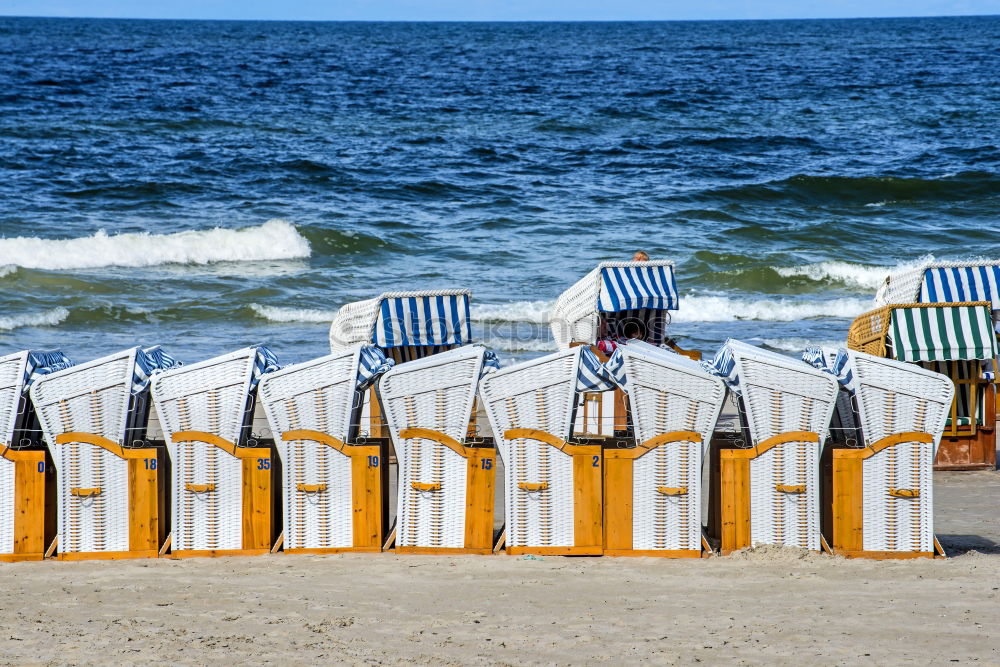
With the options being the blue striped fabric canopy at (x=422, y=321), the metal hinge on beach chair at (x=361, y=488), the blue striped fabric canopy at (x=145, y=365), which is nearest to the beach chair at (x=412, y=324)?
the blue striped fabric canopy at (x=422, y=321)

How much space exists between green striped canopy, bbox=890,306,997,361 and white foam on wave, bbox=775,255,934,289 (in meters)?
12.0

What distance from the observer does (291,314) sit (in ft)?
60.7

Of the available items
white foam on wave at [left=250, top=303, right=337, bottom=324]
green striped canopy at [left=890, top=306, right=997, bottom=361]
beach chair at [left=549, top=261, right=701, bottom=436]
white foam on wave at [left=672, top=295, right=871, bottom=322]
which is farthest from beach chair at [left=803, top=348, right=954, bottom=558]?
white foam on wave at [left=250, top=303, right=337, bottom=324]

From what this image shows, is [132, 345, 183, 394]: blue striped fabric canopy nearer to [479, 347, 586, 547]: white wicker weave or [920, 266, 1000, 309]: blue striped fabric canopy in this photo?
[479, 347, 586, 547]: white wicker weave

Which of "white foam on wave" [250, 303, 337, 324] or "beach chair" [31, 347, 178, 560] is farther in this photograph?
"white foam on wave" [250, 303, 337, 324]

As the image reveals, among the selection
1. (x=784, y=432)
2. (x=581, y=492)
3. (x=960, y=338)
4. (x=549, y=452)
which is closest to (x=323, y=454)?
(x=549, y=452)

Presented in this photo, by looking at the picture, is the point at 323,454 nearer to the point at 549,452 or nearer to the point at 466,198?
the point at 549,452

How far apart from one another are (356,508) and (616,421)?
3.94 m

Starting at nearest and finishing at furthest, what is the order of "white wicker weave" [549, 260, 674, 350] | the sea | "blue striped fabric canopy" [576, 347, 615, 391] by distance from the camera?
1. "blue striped fabric canopy" [576, 347, 615, 391]
2. "white wicker weave" [549, 260, 674, 350]
3. the sea

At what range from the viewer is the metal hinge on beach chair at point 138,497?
6828mm

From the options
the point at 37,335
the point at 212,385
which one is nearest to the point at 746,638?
the point at 212,385

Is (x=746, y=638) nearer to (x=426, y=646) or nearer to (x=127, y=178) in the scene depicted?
(x=426, y=646)

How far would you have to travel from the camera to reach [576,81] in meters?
52.9

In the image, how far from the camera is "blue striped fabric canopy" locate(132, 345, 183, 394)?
6.89 meters
